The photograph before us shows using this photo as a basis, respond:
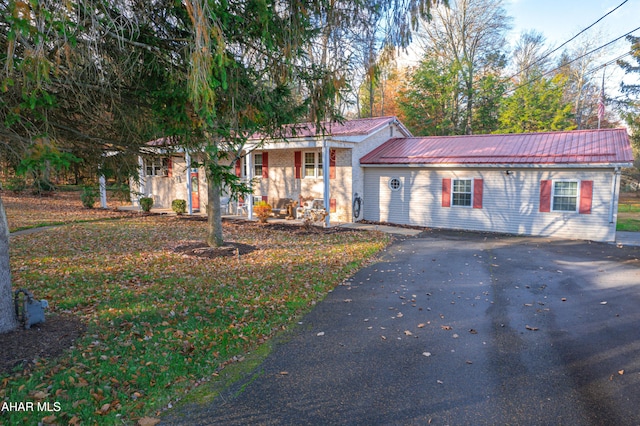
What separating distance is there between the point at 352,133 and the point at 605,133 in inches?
366

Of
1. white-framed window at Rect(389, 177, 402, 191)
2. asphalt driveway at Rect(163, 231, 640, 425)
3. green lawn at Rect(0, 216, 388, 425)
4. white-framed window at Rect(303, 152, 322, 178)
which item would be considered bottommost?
asphalt driveway at Rect(163, 231, 640, 425)

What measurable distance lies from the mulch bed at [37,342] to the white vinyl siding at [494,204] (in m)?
13.1

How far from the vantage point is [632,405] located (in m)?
3.55

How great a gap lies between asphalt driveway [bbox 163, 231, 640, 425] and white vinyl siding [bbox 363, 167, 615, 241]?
5.24 meters

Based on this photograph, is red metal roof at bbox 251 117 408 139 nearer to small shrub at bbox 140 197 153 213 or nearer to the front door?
the front door

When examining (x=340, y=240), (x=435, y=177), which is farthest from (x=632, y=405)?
(x=435, y=177)

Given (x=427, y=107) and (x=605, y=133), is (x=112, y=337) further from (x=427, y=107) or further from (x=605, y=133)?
(x=427, y=107)

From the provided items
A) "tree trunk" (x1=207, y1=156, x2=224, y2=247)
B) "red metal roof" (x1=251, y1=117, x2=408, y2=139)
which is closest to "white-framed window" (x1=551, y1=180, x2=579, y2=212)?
"red metal roof" (x1=251, y1=117, x2=408, y2=139)

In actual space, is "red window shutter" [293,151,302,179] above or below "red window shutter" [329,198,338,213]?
above

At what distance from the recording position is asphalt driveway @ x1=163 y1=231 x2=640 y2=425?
344 cm

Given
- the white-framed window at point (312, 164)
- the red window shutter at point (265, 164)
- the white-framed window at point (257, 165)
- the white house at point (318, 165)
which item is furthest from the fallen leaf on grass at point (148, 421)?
the white-framed window at point (257, 165)

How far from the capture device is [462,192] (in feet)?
49.2

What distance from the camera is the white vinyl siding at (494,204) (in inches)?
505

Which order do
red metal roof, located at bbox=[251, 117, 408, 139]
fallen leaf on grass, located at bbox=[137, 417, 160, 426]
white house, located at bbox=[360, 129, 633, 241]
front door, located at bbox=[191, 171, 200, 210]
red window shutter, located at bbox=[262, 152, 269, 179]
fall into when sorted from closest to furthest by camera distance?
fallen leaf on grass, located at bbox=[137, 417, 160, 426]
white house, located at bbox=[360, 129, 633, 241]
red metal roof, located at bbox=[251, 117, 408, 139]
red window shutter, located at bbox=[262, 152, 269, 179]
front door, located at bbox=[191, 171, 200, 210]
